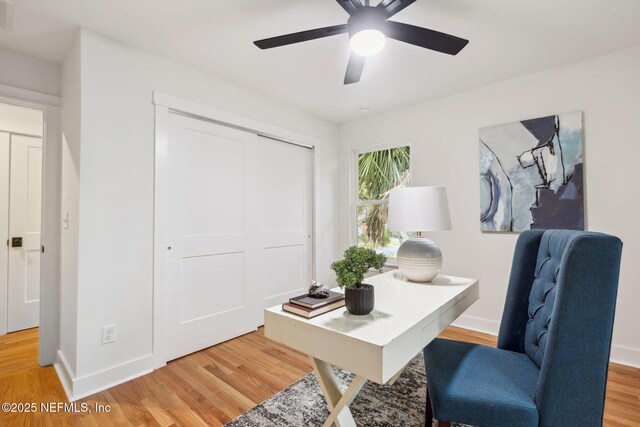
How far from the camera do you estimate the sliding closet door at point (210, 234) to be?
241 cm

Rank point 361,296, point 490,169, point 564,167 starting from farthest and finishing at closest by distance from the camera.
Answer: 1. point 490,169
2. point 564,167
3. point 361,296

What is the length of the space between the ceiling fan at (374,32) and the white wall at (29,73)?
190cm

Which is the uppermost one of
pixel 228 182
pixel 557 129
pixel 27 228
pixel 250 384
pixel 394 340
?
pixel 557 129

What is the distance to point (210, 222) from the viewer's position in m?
2.65

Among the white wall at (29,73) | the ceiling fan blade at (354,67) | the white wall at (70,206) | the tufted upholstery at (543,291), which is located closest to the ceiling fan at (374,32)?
the ceiling fan blade at (354,67)

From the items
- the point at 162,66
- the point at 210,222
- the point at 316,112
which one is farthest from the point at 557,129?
the point at 162,66

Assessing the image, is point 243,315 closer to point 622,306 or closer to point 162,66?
point 162,66

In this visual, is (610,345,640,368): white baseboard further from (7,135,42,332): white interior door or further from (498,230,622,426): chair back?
(7,135,42,332): white interior door

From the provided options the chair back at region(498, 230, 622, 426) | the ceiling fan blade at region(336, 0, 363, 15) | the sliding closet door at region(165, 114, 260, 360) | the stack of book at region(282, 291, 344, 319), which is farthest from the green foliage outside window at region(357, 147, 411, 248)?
the chair back at region(498, 230, 622, 426)

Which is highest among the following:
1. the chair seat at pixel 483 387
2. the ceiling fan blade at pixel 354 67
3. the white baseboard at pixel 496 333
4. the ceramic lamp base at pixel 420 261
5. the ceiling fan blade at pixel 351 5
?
the ceiling fan blade at pixel 351 5

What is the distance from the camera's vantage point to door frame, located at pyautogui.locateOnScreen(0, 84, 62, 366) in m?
2.29

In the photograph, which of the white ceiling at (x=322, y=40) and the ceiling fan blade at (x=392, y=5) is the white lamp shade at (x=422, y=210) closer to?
the ceiling fan blade at (x=392, y=5)

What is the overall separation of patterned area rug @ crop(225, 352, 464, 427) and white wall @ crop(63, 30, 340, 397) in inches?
41.5

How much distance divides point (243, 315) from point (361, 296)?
199cm
